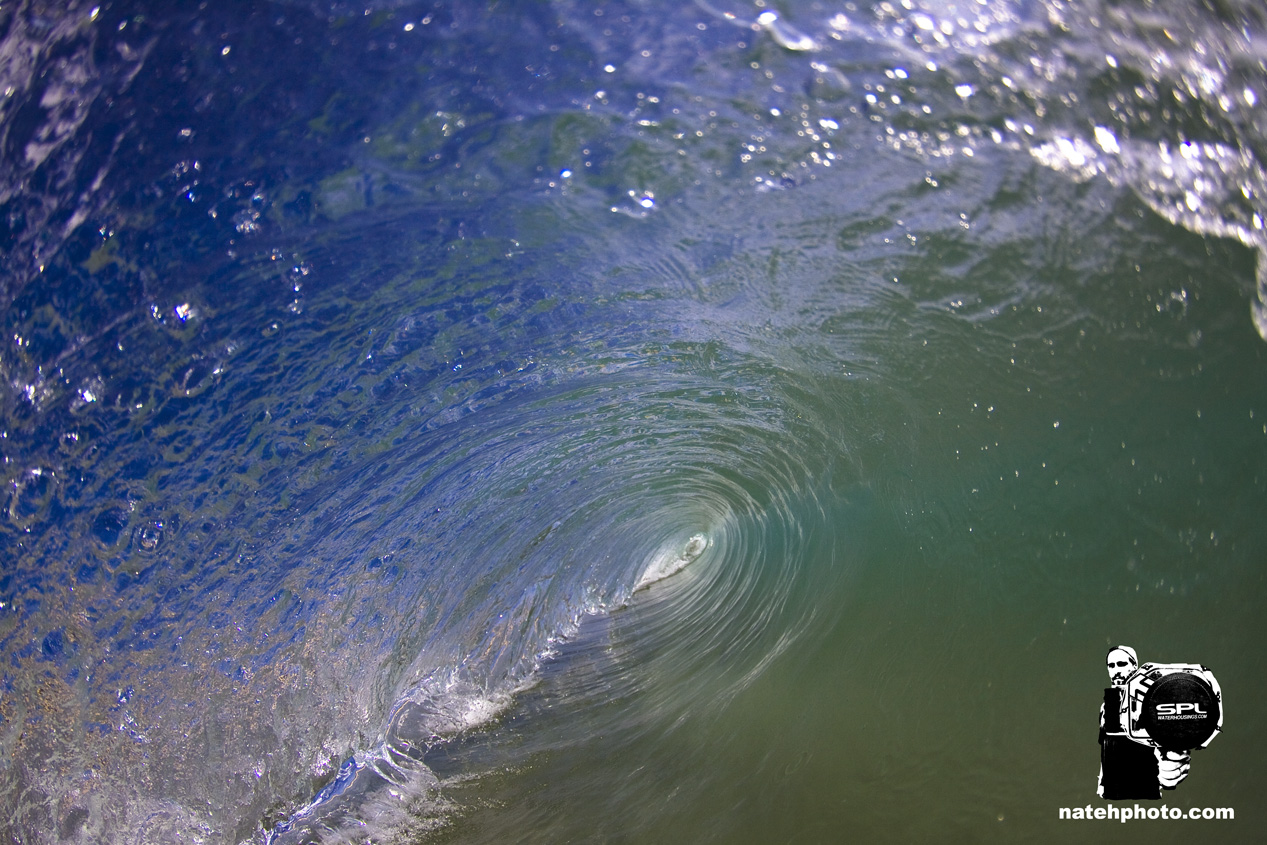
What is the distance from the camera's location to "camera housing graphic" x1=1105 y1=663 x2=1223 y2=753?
120 inches

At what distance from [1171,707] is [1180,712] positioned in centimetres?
5

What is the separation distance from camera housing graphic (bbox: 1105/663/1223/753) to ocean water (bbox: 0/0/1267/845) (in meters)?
0.09

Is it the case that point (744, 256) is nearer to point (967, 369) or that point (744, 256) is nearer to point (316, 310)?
point (967, 369)

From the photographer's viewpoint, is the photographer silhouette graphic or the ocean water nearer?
the ocean water

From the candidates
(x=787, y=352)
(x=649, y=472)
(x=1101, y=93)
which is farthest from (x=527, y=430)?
(x=1101, y=93)

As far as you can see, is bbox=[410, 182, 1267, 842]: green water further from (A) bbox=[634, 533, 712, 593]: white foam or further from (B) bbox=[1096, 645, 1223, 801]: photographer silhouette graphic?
(A) bbox=[634, 533, 712, 593]: white foam

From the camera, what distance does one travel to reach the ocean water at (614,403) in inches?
80.2

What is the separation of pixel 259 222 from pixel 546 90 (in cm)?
91

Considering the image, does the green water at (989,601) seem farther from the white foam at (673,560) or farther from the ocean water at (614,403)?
the white foam at (673,560)

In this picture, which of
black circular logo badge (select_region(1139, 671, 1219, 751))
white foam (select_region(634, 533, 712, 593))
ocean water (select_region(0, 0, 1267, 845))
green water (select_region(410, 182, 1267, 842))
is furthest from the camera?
white foam (select_region(634, 533, 712, 593))

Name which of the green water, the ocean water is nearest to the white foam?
the ocean water

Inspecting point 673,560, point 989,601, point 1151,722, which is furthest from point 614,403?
point 1151,722

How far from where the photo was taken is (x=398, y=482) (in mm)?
3014

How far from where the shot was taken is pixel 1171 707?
315cm
